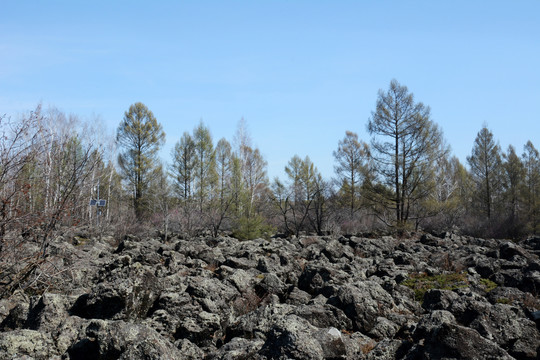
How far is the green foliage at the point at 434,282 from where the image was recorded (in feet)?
32.6

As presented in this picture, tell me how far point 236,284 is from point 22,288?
371 centimetres

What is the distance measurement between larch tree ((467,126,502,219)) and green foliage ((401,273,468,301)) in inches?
1348

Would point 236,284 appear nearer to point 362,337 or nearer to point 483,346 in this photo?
point 362,337

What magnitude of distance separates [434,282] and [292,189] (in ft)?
94.7

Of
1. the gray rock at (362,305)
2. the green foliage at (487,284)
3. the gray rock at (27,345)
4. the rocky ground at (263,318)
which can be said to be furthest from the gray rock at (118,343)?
the green foliage at (487,284)

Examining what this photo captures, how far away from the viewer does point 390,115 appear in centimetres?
2830

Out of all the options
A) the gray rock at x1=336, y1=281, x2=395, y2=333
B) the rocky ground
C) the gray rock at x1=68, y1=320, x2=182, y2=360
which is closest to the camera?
the gray rock at x1=68, y1=320, x2=182, y2=360

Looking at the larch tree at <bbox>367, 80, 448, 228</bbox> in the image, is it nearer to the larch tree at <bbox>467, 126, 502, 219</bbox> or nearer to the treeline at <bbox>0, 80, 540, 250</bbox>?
the treeline at <bbox>0, 80, 540, 250</bbox>

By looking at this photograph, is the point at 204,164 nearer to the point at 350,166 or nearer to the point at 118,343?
the point at 350,166

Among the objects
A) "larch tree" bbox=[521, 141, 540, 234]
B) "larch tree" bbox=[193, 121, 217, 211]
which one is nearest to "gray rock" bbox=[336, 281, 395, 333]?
"larch tree" bbox=[521, 141, 540, 234]

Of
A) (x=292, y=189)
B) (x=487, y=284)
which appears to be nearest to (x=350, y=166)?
(x=292, y=189)

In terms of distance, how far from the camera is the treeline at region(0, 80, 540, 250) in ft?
74.2

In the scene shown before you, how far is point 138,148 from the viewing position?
131ft

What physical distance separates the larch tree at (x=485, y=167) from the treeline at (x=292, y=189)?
100 millimetres
